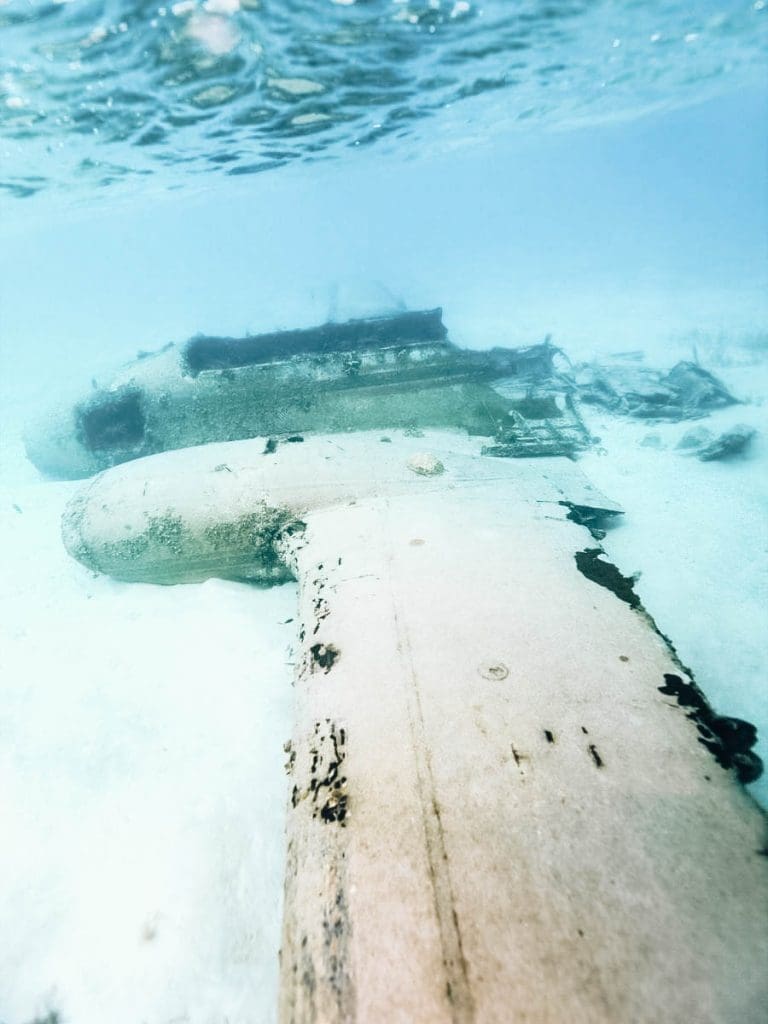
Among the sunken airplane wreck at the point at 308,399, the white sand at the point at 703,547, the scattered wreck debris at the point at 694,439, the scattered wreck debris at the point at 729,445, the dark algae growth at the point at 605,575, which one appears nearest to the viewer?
the dark algae growth at the point at 605,575

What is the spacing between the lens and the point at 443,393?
654 centimetres

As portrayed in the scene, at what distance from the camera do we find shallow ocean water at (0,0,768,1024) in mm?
2363

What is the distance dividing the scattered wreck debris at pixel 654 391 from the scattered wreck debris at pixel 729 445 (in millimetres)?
1652

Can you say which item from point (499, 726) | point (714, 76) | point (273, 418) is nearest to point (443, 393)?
point (273, 418)

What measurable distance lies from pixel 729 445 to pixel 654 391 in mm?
2573

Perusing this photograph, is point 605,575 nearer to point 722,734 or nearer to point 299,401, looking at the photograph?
point 722,734

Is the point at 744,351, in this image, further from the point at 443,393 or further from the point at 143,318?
the point at 143,318

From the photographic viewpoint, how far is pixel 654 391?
28.8ft

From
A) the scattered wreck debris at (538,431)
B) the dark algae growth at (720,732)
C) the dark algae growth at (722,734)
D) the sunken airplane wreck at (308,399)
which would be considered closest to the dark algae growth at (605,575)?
the dark algae growth at (720,732)

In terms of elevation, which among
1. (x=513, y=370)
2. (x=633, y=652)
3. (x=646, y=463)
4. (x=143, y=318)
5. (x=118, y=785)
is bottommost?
(x=118, y=785)

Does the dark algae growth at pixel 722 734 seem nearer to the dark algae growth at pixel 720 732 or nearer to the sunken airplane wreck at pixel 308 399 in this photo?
the dark algae growth at pixel 720 732

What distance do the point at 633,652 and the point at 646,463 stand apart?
5.55 m

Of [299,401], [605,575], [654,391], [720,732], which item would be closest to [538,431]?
[299,401]

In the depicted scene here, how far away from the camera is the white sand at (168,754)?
218 cm
